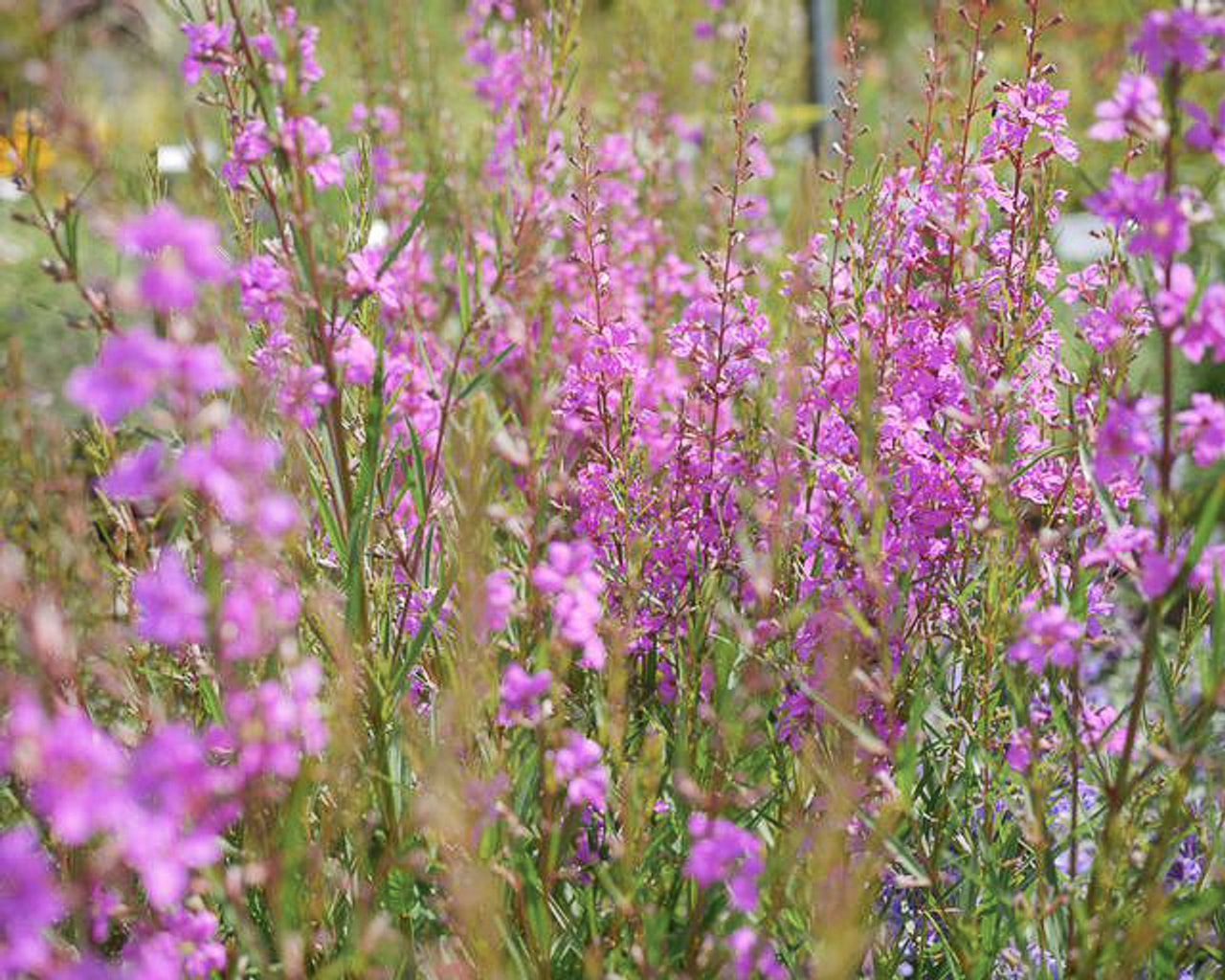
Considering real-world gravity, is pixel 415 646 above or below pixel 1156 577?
below

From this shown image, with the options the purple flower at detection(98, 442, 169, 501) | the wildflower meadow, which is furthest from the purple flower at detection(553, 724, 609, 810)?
the purple flower at detection(98, 442, 169, 501)

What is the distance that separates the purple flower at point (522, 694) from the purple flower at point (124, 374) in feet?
1.63

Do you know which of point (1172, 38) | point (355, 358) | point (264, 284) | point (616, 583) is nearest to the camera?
point (1172, 38)

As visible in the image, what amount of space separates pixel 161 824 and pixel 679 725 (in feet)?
2.49

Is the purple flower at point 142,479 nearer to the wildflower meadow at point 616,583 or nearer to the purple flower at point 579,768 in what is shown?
the wildflower meadow at point 616,583

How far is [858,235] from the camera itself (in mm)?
2039

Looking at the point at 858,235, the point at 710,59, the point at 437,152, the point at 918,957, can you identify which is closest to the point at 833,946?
the point at 918,957

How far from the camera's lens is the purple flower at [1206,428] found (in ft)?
4.01

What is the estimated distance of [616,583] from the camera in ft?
6.18

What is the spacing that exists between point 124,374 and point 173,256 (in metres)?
0.10

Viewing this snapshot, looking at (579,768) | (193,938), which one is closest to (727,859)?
(579,768)

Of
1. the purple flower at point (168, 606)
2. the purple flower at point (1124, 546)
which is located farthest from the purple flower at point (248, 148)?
the purple flower at point (1124, 546)

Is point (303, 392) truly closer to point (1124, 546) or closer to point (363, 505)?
point (363, 505)

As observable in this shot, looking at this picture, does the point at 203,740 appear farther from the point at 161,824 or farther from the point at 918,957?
the point at 918,957
